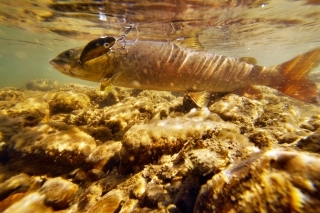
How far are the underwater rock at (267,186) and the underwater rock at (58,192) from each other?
199 centimetres

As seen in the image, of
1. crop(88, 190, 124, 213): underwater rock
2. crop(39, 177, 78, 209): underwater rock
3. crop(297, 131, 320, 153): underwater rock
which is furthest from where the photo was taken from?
crop(39, 177, 78, 209): underwater rock

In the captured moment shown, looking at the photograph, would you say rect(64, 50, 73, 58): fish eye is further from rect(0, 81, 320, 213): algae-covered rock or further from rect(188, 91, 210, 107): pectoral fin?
rect(188, 91, 210, 107): pectoral fin

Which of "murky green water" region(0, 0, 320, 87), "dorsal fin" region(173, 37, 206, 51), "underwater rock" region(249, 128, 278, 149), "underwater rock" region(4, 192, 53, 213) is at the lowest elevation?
"underwater rock" region(4, 192, 53, 213)

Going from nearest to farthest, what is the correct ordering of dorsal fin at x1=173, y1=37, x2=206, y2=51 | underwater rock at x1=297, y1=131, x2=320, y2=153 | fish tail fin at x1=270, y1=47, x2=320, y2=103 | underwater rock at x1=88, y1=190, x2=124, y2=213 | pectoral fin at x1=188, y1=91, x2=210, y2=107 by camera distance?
underwater rock at x1=297, y1=131, x2=320, y2=153 < underwater rock at x1=88, y1=190, x2=124, y2=213 < pectoral fin at x1=188, y1=91, x2=210, y2=107 < fish tail fin at x1=270, y1=47, x2=320, y2=103 < dorsal fin at x1=173, y1=37, x2=206, y2=51

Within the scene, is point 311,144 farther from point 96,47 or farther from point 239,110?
point 96,47

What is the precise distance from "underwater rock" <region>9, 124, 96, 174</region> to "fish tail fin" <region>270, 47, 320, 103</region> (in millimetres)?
4808

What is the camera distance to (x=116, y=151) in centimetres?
355

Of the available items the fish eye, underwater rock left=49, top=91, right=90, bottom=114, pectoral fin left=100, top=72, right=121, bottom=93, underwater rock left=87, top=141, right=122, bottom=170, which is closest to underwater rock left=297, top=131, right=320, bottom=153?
underwater rock left=87, top=141, right=122, bottom=170

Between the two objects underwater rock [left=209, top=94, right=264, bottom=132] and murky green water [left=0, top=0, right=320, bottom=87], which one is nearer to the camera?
underwater rock [left=209, top=94, right=264, bottom=132]

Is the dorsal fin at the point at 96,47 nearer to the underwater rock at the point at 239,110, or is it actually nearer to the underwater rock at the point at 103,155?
the underwater rock at the point at 103,155

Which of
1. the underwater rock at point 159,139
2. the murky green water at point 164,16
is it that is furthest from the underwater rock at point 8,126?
the murky green water at point 164,16

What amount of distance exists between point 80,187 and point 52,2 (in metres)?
9.97

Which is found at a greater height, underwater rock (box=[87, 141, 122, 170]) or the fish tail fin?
the fish tail fin

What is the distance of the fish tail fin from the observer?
4656 millimetres
